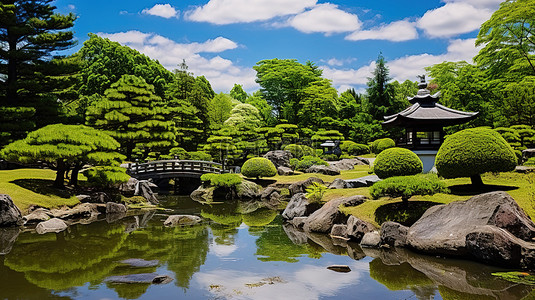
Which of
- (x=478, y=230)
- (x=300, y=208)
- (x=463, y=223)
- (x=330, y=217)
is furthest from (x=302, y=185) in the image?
(x=478, y=230)

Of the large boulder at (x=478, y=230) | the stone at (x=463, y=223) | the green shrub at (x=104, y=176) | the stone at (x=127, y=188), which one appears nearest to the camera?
the large boulder at (x=478, y=230)

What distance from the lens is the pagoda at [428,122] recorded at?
21.2 metres

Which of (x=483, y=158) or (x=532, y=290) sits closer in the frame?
(x=532, y=290)

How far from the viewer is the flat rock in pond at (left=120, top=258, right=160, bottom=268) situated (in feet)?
28.7

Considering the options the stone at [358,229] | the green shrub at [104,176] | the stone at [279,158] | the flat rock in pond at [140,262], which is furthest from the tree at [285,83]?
the flat rock in pond at [140,262]

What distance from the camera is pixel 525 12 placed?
26.3 m

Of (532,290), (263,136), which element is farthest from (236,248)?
(263,136)

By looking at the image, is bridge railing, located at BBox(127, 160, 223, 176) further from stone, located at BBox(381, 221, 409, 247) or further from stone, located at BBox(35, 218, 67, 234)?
stone, located at BBox(381, 221, 409, 247)

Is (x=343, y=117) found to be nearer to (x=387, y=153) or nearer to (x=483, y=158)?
(x=387, y=153)

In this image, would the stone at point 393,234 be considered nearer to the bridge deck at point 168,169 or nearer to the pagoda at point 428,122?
the pagoda at point 428,122

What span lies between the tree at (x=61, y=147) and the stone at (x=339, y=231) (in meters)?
10.8

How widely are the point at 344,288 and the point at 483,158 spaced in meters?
7.22

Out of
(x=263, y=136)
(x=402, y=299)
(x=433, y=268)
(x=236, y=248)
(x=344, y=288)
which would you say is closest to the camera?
(x=402, y=299)

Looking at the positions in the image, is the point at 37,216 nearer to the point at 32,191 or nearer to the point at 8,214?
the point at 8,214
